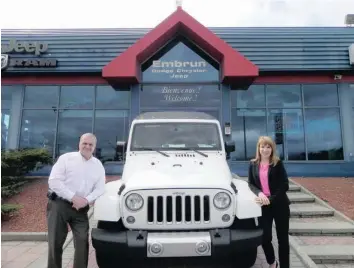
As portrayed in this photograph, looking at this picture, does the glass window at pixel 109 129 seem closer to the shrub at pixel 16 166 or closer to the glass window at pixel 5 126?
the shrub at pixel 16 166

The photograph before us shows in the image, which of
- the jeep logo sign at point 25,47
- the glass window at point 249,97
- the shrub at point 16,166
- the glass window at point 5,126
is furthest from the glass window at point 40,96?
the glass window at point 249,97

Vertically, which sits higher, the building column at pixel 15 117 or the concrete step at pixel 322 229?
the building column at pixel 15 117

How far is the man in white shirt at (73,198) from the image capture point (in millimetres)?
3727

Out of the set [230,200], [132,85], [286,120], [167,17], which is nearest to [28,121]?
[132,85]

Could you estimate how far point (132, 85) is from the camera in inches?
455

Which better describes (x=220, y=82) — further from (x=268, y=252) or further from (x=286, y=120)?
(x=268, y=252)

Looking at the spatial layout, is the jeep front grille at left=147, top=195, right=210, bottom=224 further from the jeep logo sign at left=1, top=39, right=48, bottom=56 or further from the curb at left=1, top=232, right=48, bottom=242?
the jeep logo sign at left=1, top=39, right=48, bottom=56

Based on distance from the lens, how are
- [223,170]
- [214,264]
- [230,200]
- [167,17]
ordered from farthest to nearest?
[167,17]
[223,170]
[214,264]
[230,200]

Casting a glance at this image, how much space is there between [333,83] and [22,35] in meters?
11.8

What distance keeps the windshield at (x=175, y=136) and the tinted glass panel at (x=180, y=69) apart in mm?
6410

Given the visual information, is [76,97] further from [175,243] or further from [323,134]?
[175,243]

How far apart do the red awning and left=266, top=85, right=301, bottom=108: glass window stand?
124 centimetres

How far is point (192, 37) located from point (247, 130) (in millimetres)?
3885

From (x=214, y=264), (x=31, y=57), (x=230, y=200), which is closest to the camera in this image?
(x=230, y=200)
